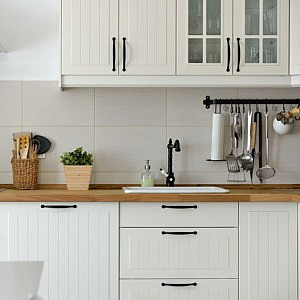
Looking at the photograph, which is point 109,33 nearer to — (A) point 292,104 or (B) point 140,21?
(B) point 140,21

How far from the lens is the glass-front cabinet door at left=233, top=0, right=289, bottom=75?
4.01m

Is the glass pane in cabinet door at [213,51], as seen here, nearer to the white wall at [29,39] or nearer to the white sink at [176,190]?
the white sink at [176,190]

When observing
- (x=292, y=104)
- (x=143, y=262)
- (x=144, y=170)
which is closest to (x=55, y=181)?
(x=144, y=170)

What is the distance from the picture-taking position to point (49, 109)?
4262 millimetres

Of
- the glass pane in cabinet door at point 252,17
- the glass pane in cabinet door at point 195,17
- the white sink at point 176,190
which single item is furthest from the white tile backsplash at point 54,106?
the glass pane in cabinet door at point 252,17

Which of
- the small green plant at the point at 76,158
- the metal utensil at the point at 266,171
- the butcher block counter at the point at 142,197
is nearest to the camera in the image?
the butcher block counter at the point at 142,197

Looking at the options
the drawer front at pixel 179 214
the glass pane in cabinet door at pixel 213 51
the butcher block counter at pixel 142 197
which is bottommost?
the drawer front at pixel 179 214

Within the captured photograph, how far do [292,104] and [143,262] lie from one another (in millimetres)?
1379

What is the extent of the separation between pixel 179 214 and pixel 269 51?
1082 millimetres

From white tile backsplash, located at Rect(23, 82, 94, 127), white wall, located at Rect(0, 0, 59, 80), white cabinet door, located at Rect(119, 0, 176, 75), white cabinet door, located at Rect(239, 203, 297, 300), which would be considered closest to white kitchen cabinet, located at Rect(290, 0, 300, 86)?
white cabinet door, located at Rect(119, 0, 176, 75)

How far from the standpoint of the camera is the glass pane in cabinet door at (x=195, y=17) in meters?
4.00

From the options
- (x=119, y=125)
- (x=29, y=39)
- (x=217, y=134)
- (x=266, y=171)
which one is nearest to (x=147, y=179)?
(x=119, y=125)

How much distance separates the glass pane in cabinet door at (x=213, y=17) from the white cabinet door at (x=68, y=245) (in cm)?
114

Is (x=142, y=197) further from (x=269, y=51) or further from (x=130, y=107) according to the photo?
(x=269, y=51)
